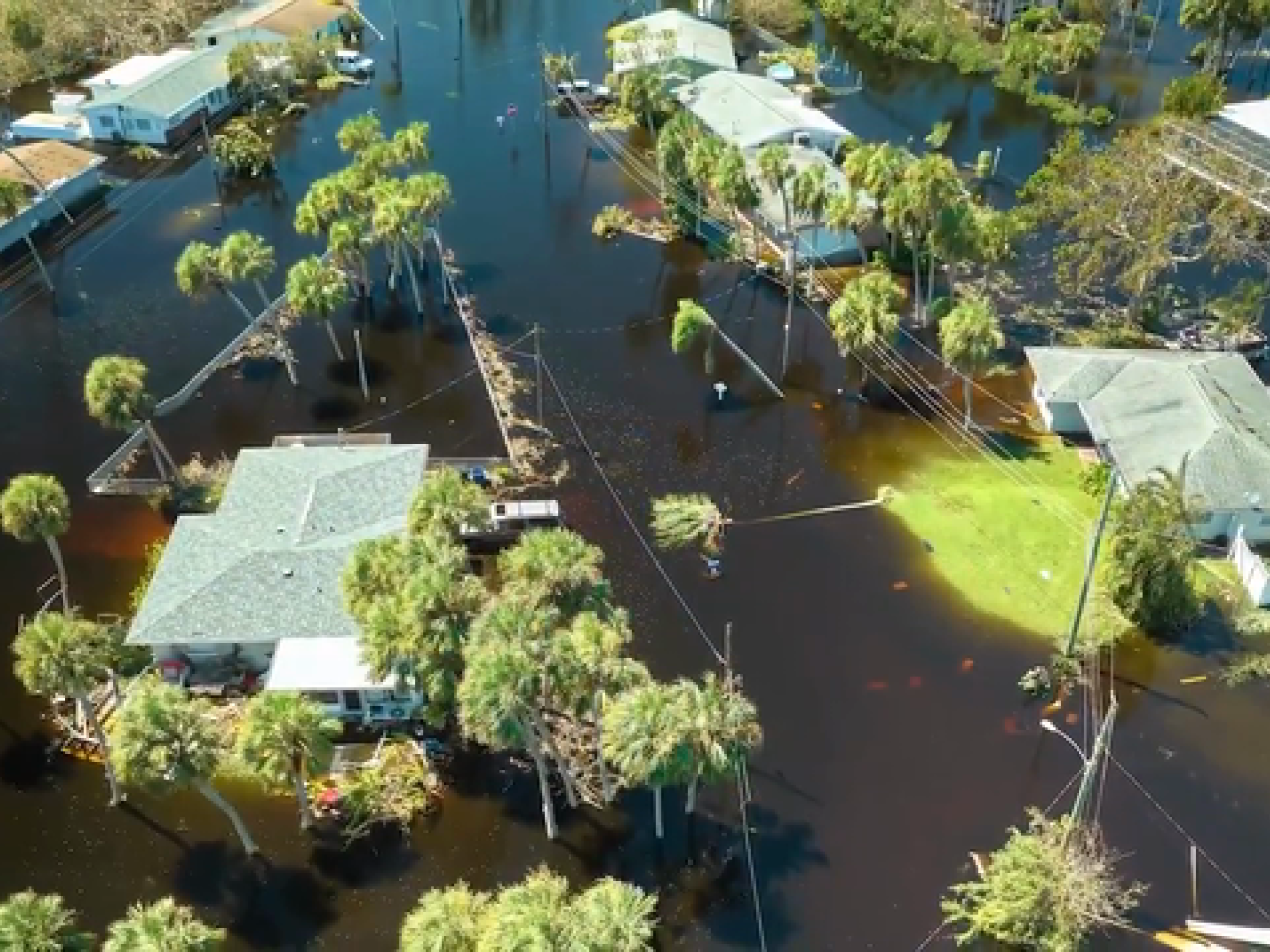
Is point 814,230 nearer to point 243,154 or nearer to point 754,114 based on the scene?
point 754,114

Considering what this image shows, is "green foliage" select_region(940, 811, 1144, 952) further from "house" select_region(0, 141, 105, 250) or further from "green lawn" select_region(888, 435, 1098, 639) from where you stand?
"house" select_region(0, 141, 105, 250)

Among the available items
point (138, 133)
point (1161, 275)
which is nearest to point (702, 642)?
point (1161, 275)

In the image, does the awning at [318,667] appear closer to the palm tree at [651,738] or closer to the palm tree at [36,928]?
the palm tree at [651,738]

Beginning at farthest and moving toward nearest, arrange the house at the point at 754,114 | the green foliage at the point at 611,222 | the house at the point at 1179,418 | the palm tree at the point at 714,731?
1. the house at the point at 754,114
2. the green foliage at the point at 611,222
3. the house at the point at 1179,418
4. the palm tree at the point at 714,731

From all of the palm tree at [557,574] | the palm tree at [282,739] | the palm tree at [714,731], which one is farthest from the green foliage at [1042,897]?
the palm tree at [282,739]

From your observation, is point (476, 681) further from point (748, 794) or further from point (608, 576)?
point (608, 576)

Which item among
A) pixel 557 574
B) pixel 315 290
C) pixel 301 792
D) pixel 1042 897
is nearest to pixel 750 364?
pixel 315 290

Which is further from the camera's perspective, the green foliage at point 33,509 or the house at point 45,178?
the house at point 45,178
